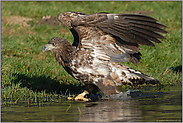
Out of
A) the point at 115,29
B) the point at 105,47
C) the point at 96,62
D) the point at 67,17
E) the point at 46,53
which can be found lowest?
the point at 96,62

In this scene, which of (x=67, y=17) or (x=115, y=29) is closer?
(x=115, y=29)

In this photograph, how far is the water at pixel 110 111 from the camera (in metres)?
4.95

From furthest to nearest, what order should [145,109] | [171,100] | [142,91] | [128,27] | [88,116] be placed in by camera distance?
1. [142,91]
2. [128,27]
3. [171,100]
4. [145,109]
5. [88,116]

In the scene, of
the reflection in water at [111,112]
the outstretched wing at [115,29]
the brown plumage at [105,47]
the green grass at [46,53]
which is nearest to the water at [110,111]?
the reflection in water at [111,112]

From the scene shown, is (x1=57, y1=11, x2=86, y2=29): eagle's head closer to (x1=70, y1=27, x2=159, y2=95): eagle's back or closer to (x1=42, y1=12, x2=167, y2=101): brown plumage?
(x1=42, y1=12, x2=167, y2=101): brown plumage

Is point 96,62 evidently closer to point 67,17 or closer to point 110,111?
point 67,17

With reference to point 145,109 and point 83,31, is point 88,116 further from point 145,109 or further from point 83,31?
point 83,31

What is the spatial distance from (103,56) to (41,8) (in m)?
12.0

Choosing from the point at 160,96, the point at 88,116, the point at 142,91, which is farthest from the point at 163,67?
the point at 88,116

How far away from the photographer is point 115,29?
7.10 metres

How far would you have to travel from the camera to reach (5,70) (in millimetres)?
9695

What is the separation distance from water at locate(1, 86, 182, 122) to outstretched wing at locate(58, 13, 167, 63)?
1.32 m

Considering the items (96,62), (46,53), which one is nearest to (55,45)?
(96,62)

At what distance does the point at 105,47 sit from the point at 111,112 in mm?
2413
